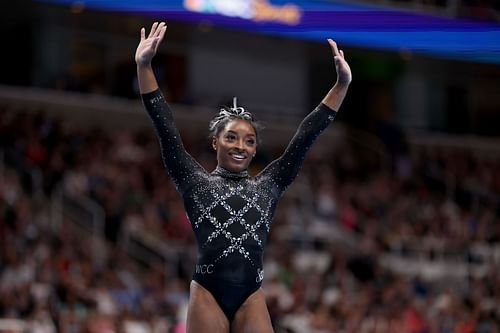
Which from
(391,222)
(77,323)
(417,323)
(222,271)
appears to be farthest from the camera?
(391,222)

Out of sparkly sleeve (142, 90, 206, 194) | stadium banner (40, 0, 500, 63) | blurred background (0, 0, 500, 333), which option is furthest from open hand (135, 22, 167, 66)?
stadium banner (40, 0, 500, 63)

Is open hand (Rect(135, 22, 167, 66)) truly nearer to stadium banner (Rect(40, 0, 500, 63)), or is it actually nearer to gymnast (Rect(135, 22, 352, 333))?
gymnast (Rect(135, 22, 352, 333))

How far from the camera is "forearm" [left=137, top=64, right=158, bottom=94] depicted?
17.5 feet

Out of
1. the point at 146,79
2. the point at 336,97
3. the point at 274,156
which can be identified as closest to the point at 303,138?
the point at 336,97

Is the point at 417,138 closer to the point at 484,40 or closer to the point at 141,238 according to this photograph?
the point at 141,238

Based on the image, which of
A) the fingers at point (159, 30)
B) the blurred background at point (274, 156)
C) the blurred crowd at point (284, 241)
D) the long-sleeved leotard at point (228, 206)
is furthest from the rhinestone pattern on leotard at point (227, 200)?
the blurred crowd at point (284, 241)

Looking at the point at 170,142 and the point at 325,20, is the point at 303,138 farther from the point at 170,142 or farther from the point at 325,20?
the point at 325,20

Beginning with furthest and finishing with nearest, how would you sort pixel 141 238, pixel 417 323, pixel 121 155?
pixel 121 155 → pixel 141 238 → pixel 417 323

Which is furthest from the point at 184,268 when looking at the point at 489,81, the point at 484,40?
the point at 489,81

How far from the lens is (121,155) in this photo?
611 inches

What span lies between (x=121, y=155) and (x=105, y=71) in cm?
372

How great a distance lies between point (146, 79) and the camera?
17.6 ft

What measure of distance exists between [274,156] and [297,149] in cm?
1236

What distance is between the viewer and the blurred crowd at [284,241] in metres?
11.8
